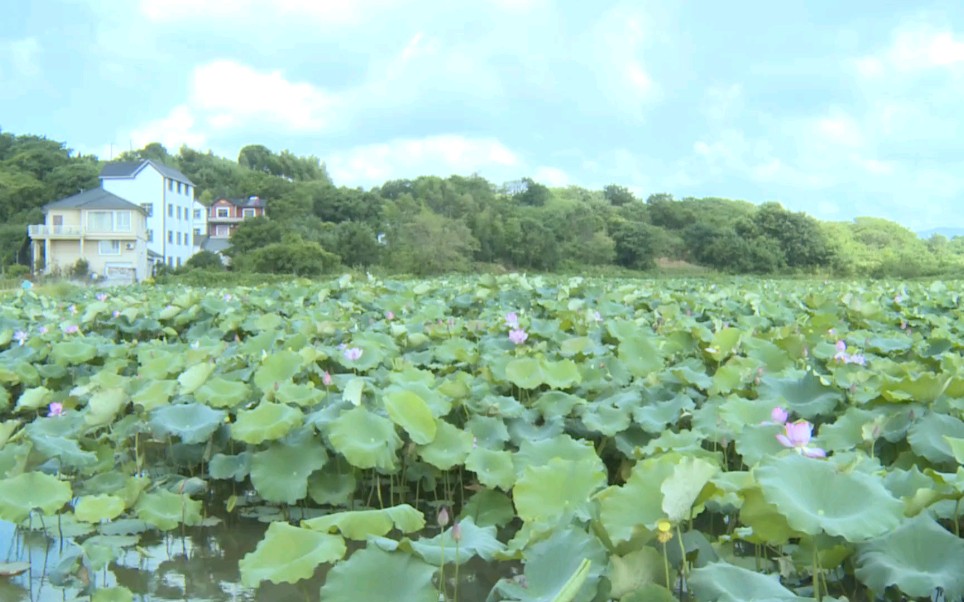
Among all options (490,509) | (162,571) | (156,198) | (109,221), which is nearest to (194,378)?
(162,571)

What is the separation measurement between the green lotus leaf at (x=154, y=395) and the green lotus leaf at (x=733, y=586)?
172 centimetres

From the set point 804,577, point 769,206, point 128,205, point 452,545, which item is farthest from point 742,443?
point 769,206

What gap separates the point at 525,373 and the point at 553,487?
1.04m

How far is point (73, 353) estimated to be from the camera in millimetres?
3367

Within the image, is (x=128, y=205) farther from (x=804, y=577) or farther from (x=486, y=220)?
(x=804, y=577)

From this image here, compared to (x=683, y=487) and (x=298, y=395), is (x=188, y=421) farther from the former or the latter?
(x=683, y=487)

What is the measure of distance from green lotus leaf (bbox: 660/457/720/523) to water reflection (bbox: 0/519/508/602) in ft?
2.54

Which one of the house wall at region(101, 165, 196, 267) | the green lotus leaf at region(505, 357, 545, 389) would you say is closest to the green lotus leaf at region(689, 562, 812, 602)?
the green lotus leaf at region(505, 357, 545, 389)

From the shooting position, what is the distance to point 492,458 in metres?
1.81

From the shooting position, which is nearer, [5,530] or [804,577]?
[804,577]

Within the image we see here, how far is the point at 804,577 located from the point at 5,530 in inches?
76.4

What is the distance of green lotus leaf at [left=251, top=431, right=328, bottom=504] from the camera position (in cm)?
189

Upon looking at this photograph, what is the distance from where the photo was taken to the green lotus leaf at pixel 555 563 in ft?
3.39

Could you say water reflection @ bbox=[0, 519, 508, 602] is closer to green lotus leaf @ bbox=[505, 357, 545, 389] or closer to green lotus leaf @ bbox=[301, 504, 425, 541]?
green lotus leaf @ bbox=[301, 504, 425, 541]
